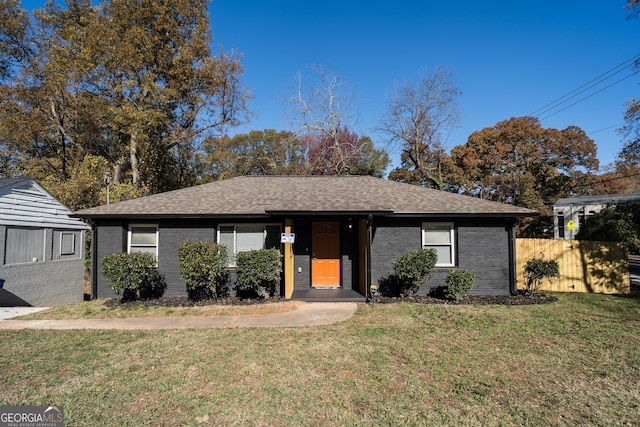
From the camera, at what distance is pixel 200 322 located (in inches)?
289

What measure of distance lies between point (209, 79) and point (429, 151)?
17778mm

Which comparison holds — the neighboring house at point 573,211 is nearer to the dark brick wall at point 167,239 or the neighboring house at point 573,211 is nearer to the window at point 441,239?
the window at point 441,239

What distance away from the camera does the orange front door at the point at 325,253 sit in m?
10.4

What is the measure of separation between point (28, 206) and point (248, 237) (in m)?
9.12

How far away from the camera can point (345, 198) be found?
10.6 m

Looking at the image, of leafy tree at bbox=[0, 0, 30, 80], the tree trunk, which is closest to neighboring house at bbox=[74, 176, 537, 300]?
Result: the tree trunk

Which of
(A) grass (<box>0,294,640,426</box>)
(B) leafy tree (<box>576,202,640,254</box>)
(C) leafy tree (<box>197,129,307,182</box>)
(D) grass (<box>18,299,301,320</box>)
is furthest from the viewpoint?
(C) leafy tree (<box>197,129,307,182</box>)

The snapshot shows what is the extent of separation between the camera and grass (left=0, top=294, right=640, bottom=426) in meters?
3.59

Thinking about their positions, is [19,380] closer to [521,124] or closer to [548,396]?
[548,396]

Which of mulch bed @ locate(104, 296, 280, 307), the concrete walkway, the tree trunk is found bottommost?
the concrete walkway

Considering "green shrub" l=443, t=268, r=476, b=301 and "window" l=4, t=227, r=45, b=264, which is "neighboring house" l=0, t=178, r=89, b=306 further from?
"green shrub" l=443, t=268, r=476, b=301

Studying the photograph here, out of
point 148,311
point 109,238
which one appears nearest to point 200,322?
point 148,311

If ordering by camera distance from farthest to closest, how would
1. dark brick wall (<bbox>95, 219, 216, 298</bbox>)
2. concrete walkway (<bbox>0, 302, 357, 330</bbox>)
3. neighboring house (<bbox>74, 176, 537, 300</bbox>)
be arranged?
dark brick wall (<bbox>95, 219, 216, 298</bbox>) → neighboring house (<bbox>74, 176, 537, 300</bbox>) → concrete walkway (<bbox>0, 302, 357, 330</bbox>)

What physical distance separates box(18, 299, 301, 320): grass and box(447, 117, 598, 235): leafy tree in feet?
87.8
